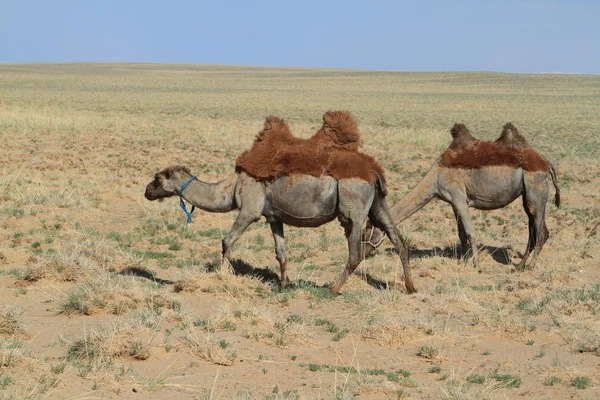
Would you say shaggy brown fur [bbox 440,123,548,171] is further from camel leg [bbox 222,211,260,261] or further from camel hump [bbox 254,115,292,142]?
camel leg [bbox 222,211,260,261]

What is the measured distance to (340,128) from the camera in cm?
1098

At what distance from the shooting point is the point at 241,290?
10.6 metres

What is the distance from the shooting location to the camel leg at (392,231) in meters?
11.0

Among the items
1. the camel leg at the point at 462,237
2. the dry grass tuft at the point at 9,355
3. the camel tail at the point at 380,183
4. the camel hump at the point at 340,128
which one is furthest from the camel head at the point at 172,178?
the camel leg at the point at 462,237

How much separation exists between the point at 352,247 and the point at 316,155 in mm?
1252

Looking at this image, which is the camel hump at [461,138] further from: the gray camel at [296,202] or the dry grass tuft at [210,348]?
the dry grass tuft at [210,348]

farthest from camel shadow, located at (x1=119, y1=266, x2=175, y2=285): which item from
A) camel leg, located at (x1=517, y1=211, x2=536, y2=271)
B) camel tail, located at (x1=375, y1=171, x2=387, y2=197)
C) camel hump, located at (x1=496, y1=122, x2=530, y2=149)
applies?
camel hump, located at (x1=496, y1=122, x2=530, y2=149)

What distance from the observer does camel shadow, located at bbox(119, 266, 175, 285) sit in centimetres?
1145

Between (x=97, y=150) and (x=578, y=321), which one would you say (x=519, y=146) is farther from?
(x=97, y=150)

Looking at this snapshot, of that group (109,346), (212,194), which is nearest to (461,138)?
(212,194)

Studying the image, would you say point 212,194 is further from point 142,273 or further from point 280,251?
point 142,273

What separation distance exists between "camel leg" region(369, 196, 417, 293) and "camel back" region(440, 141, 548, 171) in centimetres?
255

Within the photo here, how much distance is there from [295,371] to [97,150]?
726 inches

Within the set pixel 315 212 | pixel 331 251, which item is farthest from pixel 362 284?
pixel 331 251
